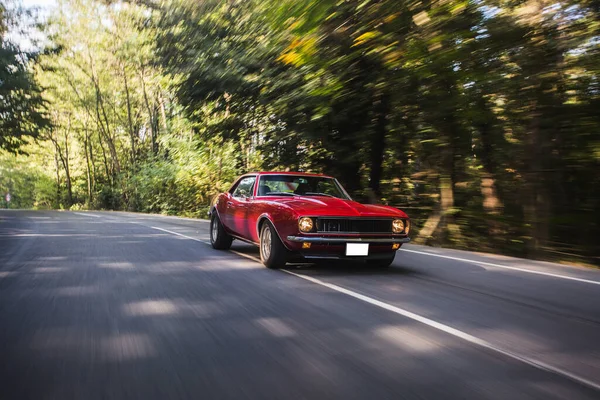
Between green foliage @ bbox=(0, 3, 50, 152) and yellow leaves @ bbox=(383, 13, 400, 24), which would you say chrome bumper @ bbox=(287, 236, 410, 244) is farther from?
green foliage @ bbox=(0, 3, 50, 152)

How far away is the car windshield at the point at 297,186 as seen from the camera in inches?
310

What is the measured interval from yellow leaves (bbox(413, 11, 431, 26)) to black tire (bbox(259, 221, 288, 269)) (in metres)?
4.88

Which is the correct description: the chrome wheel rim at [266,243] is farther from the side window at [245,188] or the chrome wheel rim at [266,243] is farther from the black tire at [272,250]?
the side window at [245,188]

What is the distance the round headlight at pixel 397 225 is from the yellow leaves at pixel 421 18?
425 centimetres

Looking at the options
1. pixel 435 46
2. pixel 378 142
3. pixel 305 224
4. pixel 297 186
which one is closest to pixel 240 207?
pixel 297 186

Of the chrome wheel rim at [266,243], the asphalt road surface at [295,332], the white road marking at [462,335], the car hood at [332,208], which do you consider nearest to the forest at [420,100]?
the asphalt road surface at [295,332]

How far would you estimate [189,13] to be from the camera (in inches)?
563

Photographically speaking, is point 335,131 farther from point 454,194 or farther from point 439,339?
point 439,339

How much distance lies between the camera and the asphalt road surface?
281cm

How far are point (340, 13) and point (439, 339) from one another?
6.59 meters

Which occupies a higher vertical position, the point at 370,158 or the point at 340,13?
the point at 340,13

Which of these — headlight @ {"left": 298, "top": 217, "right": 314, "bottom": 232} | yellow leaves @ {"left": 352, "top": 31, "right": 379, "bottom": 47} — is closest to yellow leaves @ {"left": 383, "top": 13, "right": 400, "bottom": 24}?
yellow leaves @ {"left": 352, "top": 31, "right": 379, "bottom": 47}

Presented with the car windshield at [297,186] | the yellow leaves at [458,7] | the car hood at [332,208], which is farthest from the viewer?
the yellow leaves at [458,7]

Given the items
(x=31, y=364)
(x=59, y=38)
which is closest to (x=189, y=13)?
(x=31, y=364)
